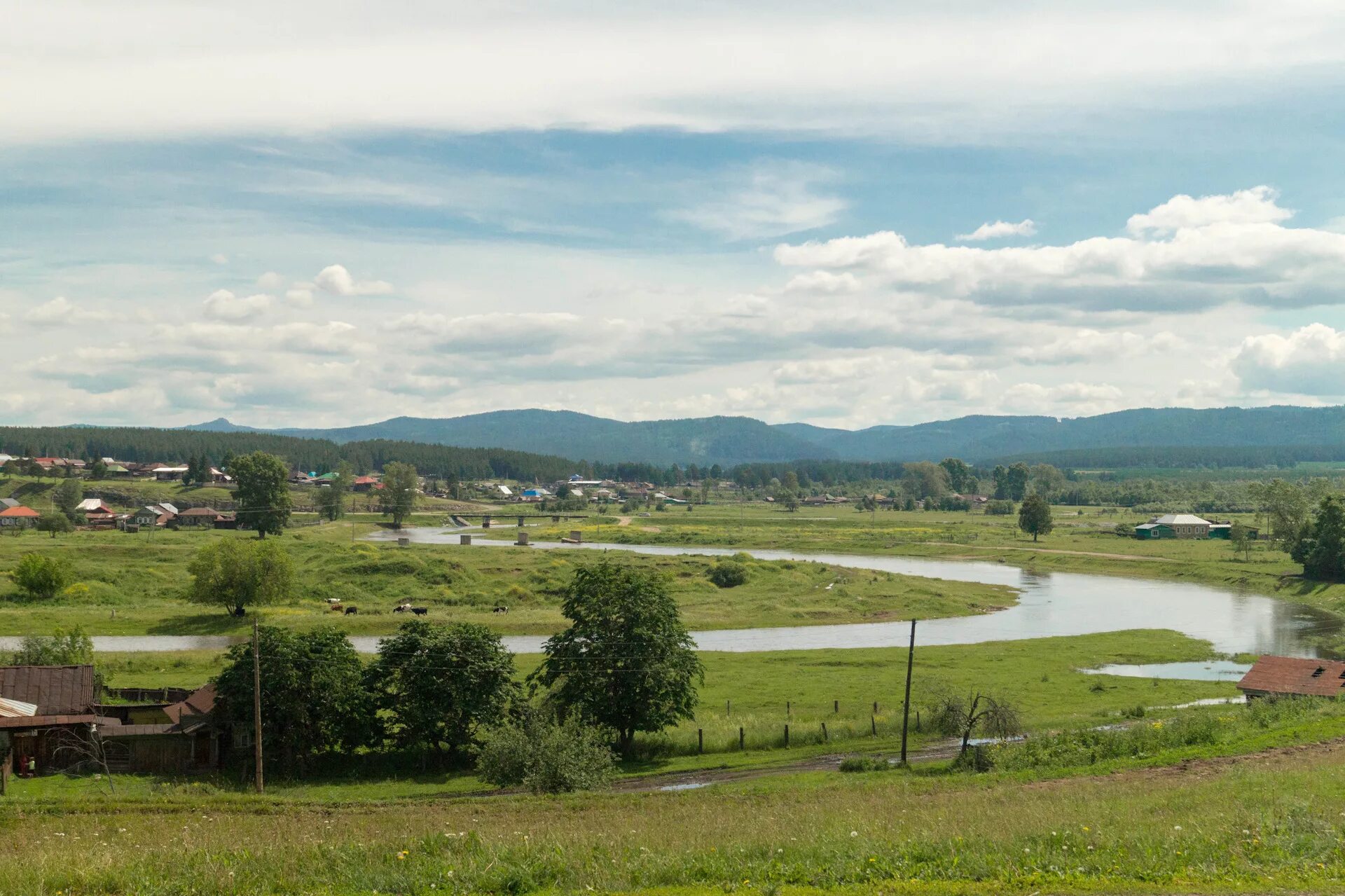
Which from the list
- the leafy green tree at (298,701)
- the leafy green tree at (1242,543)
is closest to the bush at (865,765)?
the leafy green tree at (298,701)

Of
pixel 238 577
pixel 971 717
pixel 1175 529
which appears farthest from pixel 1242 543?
pixel 238 577

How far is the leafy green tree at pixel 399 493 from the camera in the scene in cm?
18760

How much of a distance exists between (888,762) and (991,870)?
2230 centimetres

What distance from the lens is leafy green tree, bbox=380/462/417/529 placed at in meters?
188

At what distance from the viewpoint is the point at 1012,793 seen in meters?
27.4

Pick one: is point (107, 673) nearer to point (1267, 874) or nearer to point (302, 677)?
point (302, 677)

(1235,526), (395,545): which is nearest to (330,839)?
(395,545)

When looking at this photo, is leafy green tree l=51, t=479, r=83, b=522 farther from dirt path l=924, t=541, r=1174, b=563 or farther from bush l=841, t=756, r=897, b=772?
bush l=841, t=756, r=897, b=772

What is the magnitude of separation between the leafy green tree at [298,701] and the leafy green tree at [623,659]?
27.3 feet

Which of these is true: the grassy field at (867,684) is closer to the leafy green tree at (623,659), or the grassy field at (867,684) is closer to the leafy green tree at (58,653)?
the leafy green tree at (623,659)

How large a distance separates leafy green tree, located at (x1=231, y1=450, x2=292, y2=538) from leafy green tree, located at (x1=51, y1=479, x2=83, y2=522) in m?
31.1

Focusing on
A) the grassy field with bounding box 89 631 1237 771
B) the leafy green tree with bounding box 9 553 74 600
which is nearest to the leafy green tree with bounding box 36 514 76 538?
the leafy green tree with bounding box 9 553 74 600

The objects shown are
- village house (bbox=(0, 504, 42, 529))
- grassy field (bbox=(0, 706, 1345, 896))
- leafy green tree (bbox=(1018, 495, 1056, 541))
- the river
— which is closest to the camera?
grassy field (bbox=(0, 706, 1345, 896))

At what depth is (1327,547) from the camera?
102 metres
